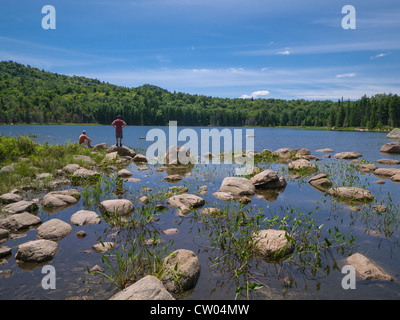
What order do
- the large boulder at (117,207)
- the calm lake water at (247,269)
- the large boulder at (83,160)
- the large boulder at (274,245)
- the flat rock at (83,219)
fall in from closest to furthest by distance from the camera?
the calm lake water at (247,269)
the large boulder at (274,245)
the flat rock at (83,219)
the large boulder at (117,207)
the large boulder at (83,160)

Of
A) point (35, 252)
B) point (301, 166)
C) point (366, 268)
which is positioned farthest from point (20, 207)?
point (301, 166)

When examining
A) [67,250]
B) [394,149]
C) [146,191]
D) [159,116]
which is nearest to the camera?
[67,250]

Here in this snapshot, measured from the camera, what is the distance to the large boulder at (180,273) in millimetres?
4617

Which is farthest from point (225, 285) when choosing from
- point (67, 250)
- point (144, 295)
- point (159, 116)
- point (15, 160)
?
point (159, 116)

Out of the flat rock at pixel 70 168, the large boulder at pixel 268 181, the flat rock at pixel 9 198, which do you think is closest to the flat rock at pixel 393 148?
the large boulder at pixel 268 181

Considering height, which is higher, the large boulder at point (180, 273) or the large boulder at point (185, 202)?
the large boulder at point (185, 202)

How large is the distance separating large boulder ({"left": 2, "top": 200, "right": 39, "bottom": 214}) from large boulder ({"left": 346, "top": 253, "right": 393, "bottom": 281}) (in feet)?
31.4

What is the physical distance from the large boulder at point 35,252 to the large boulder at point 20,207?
9.72 ft

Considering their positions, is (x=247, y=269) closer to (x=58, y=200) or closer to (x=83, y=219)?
(x=83, y=219)

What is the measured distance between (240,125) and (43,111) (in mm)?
108674

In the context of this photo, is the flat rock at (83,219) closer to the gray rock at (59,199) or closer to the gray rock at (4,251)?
the gray rock at (59,199)

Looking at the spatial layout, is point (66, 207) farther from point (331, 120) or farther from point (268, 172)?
point (331, 120)

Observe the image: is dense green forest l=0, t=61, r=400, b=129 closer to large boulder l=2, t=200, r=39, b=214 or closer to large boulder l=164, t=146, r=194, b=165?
large boulder l=164, t=146, r=194, b=165

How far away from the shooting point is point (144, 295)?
3.87m
